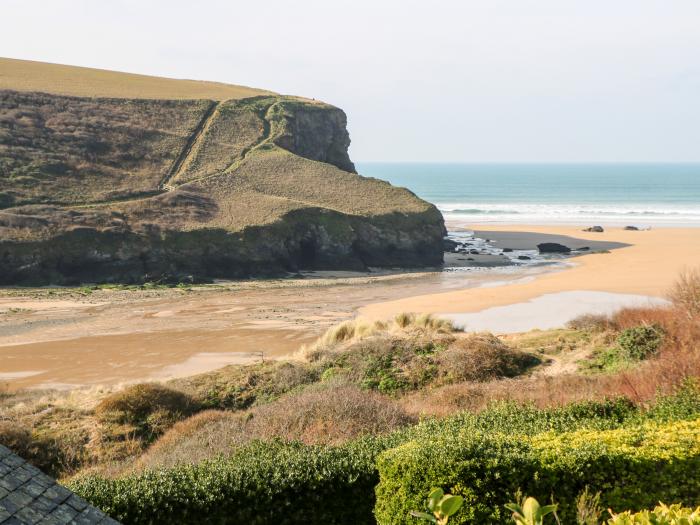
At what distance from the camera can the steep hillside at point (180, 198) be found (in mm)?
49156

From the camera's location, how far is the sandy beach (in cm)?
2667

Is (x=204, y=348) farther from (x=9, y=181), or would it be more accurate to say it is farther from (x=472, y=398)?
(x=9, y=181)

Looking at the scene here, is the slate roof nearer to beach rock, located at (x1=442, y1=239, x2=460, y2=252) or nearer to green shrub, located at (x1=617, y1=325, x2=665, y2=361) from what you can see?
green shrub, located at (x1=617, y1=325, x2=665, y2=361)

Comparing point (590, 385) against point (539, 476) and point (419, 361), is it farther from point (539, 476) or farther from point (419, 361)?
point (539, 476)

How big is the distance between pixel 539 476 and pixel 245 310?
1169 inches

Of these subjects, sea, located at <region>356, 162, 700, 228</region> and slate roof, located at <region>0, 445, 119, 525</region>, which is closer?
slate roof, located at <region>0, 445, 119, 525</region>

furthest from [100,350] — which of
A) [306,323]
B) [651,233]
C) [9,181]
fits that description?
[651,233]

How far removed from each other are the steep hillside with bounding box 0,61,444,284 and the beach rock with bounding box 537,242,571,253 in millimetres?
9366

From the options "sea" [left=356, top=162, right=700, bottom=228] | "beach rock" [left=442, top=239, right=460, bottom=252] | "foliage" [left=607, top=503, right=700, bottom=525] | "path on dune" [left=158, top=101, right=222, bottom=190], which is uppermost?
"path on dune" [left=158, top=101, right=222, bottom=190]

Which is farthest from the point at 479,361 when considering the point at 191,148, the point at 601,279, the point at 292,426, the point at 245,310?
the point at 191,148

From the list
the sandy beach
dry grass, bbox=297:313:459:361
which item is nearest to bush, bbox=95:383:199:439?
dry grass, bbox=297:313:459:361

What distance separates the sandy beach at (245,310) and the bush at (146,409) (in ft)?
22.1

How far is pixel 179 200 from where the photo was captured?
58.8 m

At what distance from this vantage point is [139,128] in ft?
241
